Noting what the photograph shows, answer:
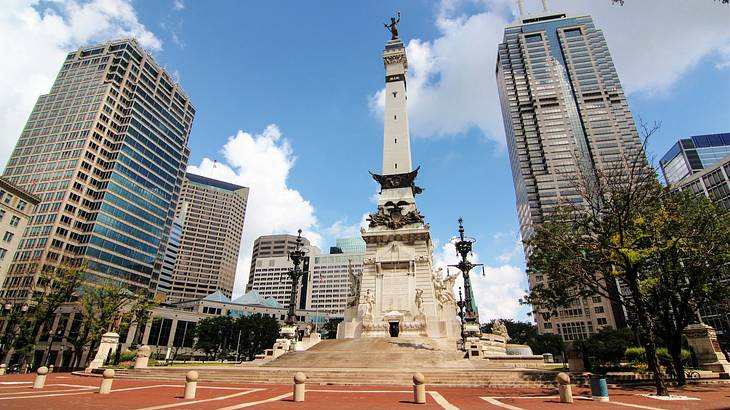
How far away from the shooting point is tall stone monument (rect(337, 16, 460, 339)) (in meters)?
29.8

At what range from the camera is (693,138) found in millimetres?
105000

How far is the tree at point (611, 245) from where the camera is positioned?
12.9 meters

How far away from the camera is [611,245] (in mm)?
13750

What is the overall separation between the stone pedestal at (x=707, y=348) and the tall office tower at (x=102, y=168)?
243 ft

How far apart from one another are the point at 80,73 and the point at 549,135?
392ft

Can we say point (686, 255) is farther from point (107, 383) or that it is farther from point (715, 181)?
point (715, 181)

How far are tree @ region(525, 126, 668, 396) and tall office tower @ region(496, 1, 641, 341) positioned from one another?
74.0 meters

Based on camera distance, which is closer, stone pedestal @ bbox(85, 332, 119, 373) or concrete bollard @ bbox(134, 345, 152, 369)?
concrete bollard @ bbox(134, 345, 152, 369)

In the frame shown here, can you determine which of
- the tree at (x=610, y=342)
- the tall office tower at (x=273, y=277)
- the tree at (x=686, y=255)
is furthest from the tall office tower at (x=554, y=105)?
the tall office tower at (x=273, y=277)

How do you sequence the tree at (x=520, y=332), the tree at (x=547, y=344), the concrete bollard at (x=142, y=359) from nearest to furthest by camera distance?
the concrete bollard at (x=142, y=359) < the tree at (x=547, y=344) < the tree at (x=520, y=332)

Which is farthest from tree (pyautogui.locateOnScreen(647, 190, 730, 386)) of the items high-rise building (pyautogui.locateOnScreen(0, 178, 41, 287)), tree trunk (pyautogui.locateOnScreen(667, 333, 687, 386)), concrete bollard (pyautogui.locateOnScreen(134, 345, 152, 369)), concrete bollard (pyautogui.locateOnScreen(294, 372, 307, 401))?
high-rise building (pyautogui.locateOnScreen(0, 178, 41, 287))

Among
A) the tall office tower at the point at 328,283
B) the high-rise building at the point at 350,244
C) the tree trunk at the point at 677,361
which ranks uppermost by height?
the high-rise building at the point at 350,244

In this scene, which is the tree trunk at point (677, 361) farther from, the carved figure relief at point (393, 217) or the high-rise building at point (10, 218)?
the high-rise building at point (10, 218)

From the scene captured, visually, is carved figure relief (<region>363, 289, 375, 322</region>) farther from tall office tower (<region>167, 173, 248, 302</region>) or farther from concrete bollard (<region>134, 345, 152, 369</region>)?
tall office tower (<region>167, 173, 248, 302</region>)
